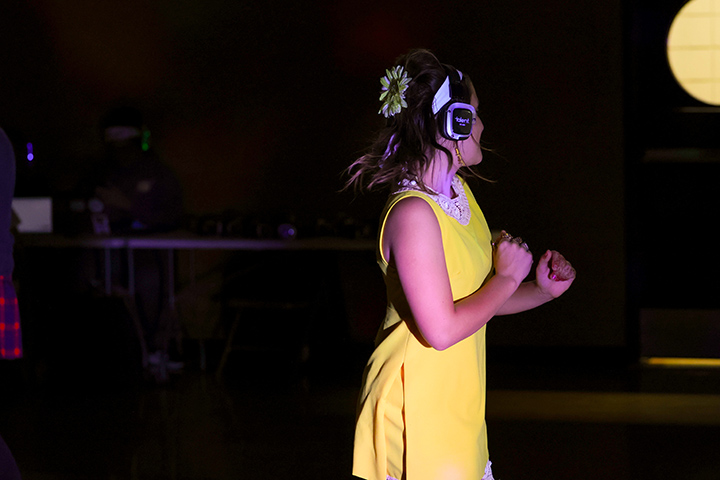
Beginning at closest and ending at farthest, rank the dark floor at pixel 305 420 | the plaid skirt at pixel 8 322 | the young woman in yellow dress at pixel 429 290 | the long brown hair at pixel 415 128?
the young woman in yellow dress at pixel 429 290
the long brown hair at pixel 415 128
the plaid skirt at pixel 8 322
the dark floor at pixel 305 420

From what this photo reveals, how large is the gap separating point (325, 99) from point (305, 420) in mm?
2363

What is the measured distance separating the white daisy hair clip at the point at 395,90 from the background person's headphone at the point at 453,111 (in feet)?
0.21

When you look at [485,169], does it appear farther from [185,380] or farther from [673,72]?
[185,380]

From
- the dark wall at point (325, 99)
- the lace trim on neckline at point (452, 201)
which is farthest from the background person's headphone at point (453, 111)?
the dark wall at point (325, 99)

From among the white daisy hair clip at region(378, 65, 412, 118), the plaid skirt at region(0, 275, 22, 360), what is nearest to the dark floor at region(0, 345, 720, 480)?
the plaid skirt at region(0, 275, 22, 360)

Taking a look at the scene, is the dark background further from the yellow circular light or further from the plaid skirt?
the plaid skirt

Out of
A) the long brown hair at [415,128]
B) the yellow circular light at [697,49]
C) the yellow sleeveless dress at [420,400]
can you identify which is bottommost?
the yellow sleeveless dress at [420,400]

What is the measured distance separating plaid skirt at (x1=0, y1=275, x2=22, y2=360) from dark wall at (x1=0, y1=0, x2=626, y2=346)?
9.78 feet

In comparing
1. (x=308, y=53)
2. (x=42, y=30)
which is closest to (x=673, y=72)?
(x=308, y=53)

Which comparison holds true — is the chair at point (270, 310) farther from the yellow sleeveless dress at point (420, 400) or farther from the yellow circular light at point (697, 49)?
the yellow sleeveless dress at point (420, 400)

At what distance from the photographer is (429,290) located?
111 cm

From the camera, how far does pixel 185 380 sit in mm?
4191

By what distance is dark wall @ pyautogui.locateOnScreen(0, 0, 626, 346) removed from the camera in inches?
178

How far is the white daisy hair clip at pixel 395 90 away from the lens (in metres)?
1.25
